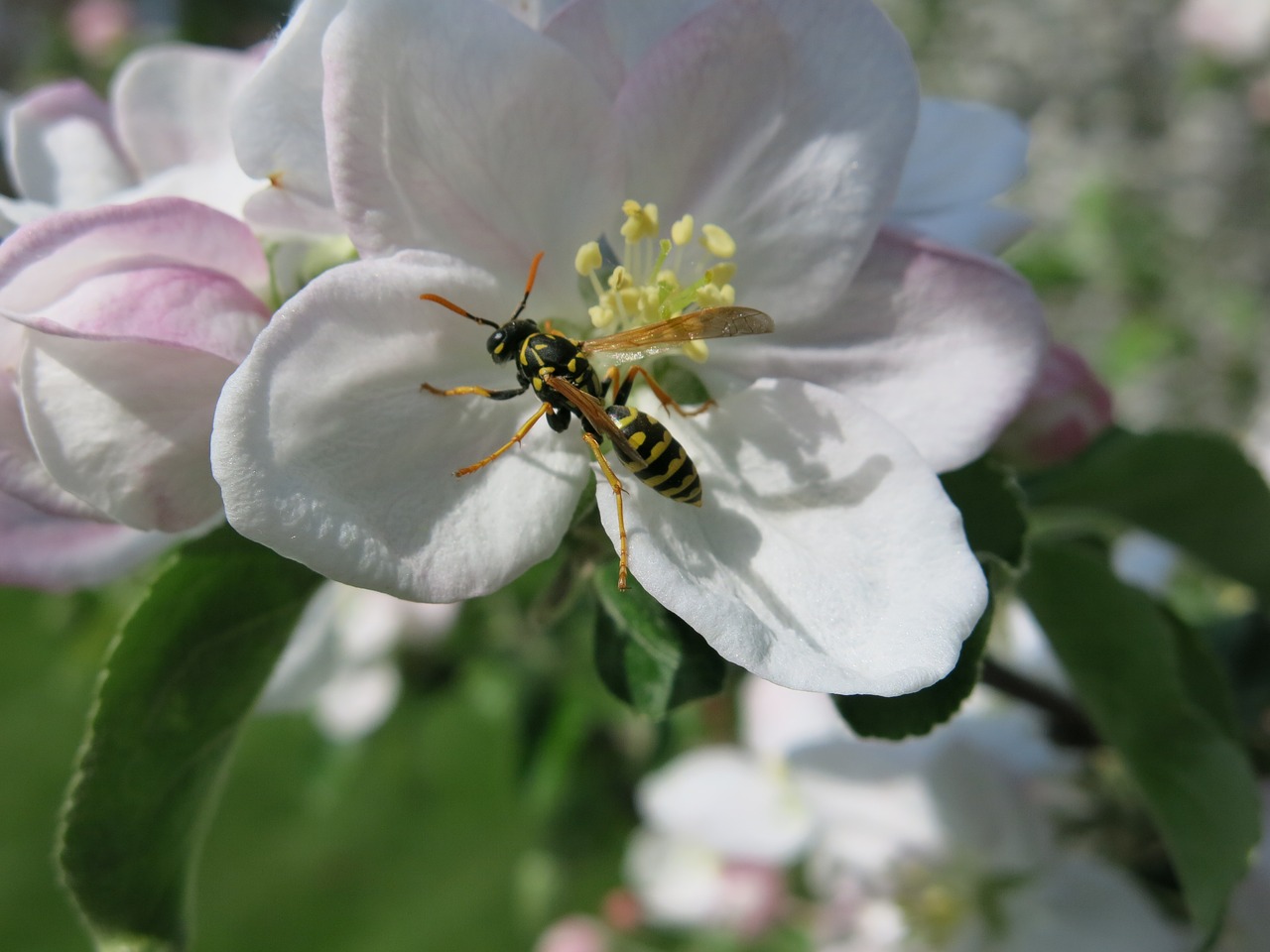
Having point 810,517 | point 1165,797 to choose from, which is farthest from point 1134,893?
point 810,517

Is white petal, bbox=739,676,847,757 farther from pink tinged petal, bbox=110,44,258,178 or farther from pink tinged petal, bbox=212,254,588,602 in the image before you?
pink tinged petal, bbox=110,44,258,178

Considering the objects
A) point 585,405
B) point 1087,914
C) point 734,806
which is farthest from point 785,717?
point 585,405

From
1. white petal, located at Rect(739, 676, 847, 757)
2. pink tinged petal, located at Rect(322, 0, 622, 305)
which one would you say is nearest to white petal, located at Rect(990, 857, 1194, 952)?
white petal, located at Rect(739, 676, 847, 757)

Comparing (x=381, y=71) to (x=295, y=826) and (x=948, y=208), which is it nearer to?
(x=948, y=208)

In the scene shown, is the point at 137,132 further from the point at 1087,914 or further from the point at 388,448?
the point at 1087,914

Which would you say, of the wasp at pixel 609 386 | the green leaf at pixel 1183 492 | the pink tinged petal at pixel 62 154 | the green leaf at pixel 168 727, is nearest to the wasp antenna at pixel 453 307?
the wasp at pixel 609 386

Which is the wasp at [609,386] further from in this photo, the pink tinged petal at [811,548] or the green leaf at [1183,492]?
the green leaf at [1183,492]
